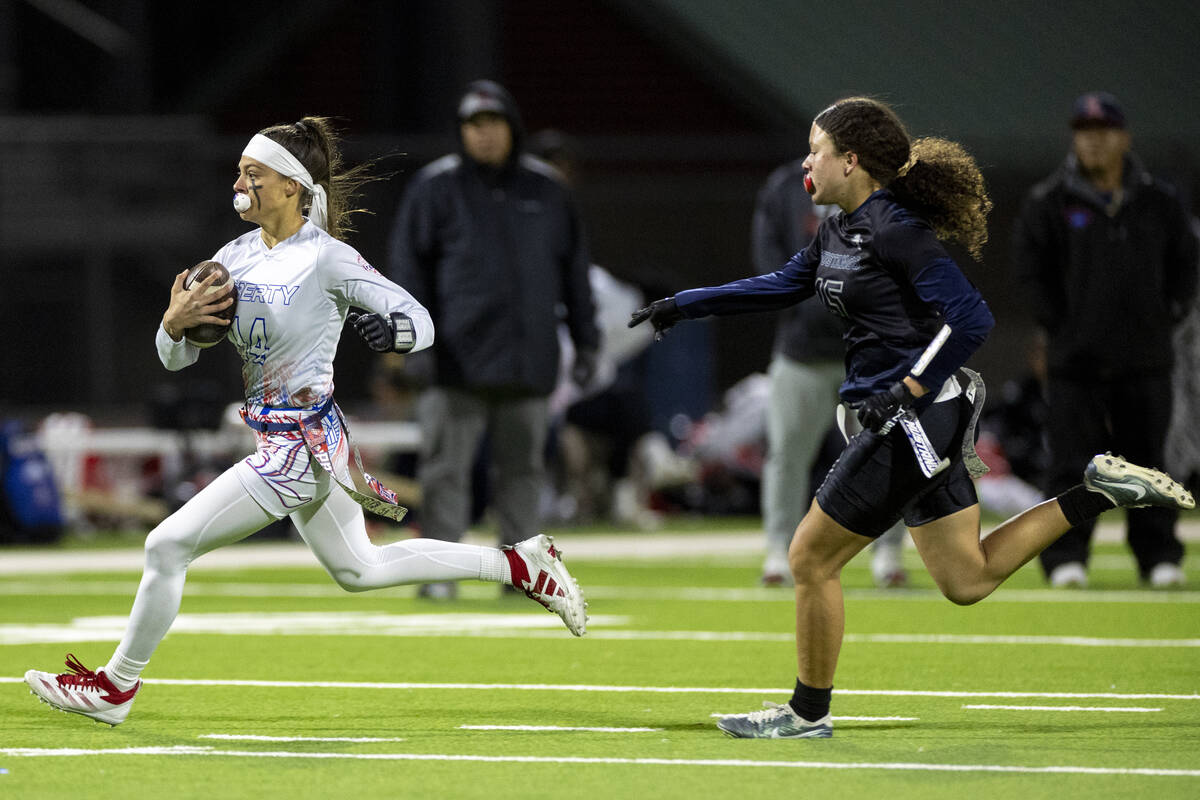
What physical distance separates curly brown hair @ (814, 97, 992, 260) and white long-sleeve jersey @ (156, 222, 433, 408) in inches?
57.0

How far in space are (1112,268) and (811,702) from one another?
557 centimetres

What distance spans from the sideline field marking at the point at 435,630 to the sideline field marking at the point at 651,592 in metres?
1.24

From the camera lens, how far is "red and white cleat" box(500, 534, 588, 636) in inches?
286

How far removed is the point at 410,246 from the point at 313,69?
18.1 meters

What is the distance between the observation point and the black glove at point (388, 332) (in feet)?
21.2

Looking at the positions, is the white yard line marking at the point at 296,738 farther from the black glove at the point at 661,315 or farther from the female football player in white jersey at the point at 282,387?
the black glove at the point at 661,315

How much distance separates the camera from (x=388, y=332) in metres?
6.49

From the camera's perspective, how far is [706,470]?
19562 millimetres

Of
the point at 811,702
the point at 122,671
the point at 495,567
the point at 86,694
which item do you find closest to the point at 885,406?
the point at 811,702

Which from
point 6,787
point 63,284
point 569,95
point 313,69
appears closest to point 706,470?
point 63,284

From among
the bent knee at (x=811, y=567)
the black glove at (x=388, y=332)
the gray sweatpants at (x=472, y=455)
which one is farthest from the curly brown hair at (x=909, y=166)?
the gray sweatpants at (x=472, y=455)

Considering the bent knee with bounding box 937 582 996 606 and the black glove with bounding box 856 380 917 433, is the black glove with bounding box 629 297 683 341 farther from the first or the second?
the bent knee with bounding box 937 582 996 606

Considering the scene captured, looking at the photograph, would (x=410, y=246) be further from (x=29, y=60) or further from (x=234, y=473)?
(x=29, y=60)

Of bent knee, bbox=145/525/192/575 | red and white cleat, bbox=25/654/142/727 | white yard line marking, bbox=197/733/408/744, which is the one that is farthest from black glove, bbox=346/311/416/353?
red and white cleat, bbox=25/654/142/727
